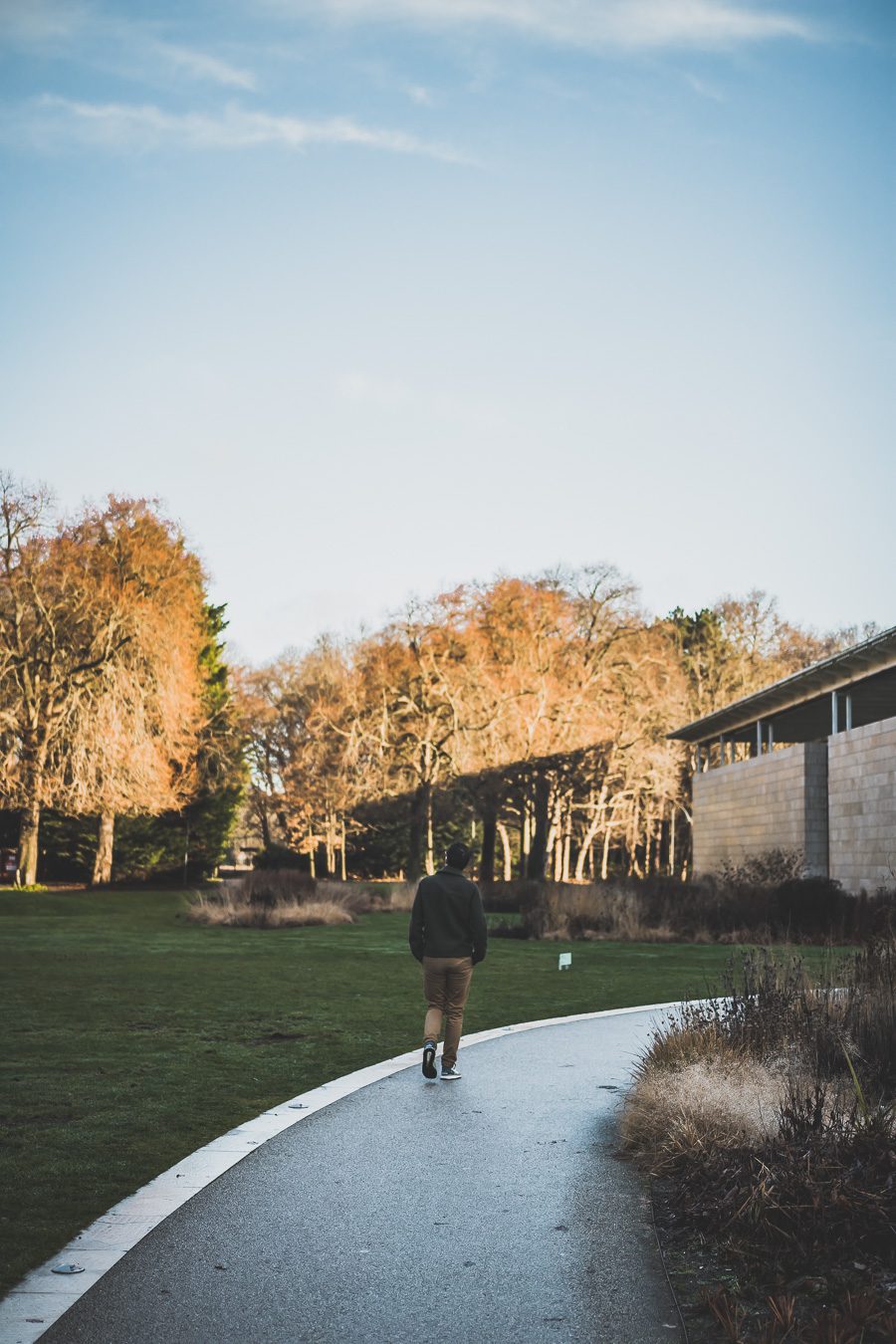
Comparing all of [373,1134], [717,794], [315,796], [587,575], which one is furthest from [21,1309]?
[315,796]

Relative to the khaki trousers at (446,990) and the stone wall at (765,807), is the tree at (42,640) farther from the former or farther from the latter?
the khaki trousers at (446,990)

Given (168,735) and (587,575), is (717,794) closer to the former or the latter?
(587,575)

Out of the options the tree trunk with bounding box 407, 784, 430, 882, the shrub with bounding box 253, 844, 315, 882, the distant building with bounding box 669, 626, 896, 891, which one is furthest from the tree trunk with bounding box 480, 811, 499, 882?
the shrub with bounding box 253, 844, 315, 882

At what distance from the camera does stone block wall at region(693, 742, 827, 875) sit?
106ft

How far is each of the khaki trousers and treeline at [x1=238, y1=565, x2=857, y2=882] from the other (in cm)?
3653

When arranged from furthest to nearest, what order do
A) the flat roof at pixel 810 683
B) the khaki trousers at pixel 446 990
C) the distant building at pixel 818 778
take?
the flat roof at pixel 810 683 → the distant building at pixel 818 778 → the khaki trousers at pixel 446 990

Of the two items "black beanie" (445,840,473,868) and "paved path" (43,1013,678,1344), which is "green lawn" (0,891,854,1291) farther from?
"black beanie" (445,840,473,868)

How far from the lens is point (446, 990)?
9180 mm

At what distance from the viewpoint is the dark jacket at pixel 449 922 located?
926 cm

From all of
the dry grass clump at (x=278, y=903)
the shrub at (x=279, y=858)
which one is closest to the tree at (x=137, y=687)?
the dry grass clump at (x=278, y=903)

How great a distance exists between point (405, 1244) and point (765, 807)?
32491 millimetres

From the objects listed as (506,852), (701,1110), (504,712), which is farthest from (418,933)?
(506,852)

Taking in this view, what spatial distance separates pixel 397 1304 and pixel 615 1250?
108 cm

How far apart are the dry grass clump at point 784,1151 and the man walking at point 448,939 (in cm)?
152
